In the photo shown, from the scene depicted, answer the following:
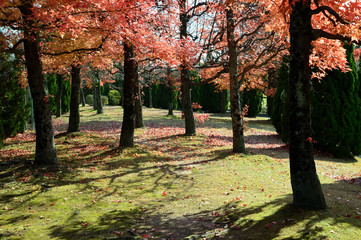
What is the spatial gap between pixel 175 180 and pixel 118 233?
11.9ft

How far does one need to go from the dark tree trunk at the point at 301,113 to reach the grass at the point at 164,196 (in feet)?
1.07

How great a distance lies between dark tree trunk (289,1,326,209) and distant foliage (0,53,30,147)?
10.6m

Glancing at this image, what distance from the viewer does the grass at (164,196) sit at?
4.38 metres

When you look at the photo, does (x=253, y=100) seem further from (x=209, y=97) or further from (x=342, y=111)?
(x=342, y=111)

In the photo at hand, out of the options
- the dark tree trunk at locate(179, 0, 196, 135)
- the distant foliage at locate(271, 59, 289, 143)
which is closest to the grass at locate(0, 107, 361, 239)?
the distant foliage at locate(271, 59, 289, 143)

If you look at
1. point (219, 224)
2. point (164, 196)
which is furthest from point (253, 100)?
point (219, 224)

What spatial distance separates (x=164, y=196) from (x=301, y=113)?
368 centimetres

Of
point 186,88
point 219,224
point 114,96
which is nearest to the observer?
point 219,224

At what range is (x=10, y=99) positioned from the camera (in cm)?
1245

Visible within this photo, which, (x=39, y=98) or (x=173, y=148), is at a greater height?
(x=39, y=98)

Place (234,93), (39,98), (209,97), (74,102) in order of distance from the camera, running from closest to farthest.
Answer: (39,98) → (234,93) → (74,102) → (209,97)

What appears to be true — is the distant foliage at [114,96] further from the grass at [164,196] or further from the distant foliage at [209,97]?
the grass at [164,196]

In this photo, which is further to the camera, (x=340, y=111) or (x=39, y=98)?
(x=340, y=111)

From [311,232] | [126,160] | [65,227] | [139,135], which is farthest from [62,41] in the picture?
[311,232]
